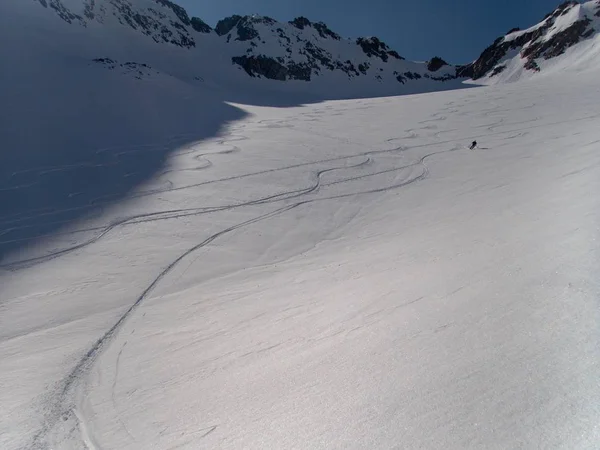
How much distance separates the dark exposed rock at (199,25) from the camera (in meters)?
89.3

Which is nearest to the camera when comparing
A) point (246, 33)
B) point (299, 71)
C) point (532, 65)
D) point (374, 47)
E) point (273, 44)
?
point (532, 65)

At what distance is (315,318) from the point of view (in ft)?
14.3

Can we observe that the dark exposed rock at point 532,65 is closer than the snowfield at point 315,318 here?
No

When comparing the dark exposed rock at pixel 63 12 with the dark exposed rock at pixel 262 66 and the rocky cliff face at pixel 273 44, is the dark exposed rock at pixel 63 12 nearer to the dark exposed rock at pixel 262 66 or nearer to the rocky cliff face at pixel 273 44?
the rocky cliff face at pixel 273 44

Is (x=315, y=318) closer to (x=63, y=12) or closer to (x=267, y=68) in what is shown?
(x=63, y=12)

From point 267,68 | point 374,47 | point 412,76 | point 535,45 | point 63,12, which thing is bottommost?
point 267,68

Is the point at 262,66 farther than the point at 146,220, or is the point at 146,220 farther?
the point at 262,66

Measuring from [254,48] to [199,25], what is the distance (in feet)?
57.1

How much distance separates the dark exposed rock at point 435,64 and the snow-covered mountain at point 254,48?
0.82 feet

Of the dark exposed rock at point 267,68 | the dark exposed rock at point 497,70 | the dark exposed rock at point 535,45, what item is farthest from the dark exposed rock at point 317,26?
the dark exposed rock at point 497,70

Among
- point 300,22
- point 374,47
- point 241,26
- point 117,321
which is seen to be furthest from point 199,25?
point 117,321

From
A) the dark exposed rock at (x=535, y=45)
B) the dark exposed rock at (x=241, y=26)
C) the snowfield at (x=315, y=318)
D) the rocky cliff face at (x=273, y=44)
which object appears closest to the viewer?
the snowfield at (x=315, y=318)

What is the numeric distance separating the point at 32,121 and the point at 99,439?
19.0m

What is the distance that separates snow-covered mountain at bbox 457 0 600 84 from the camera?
53.4 metres
